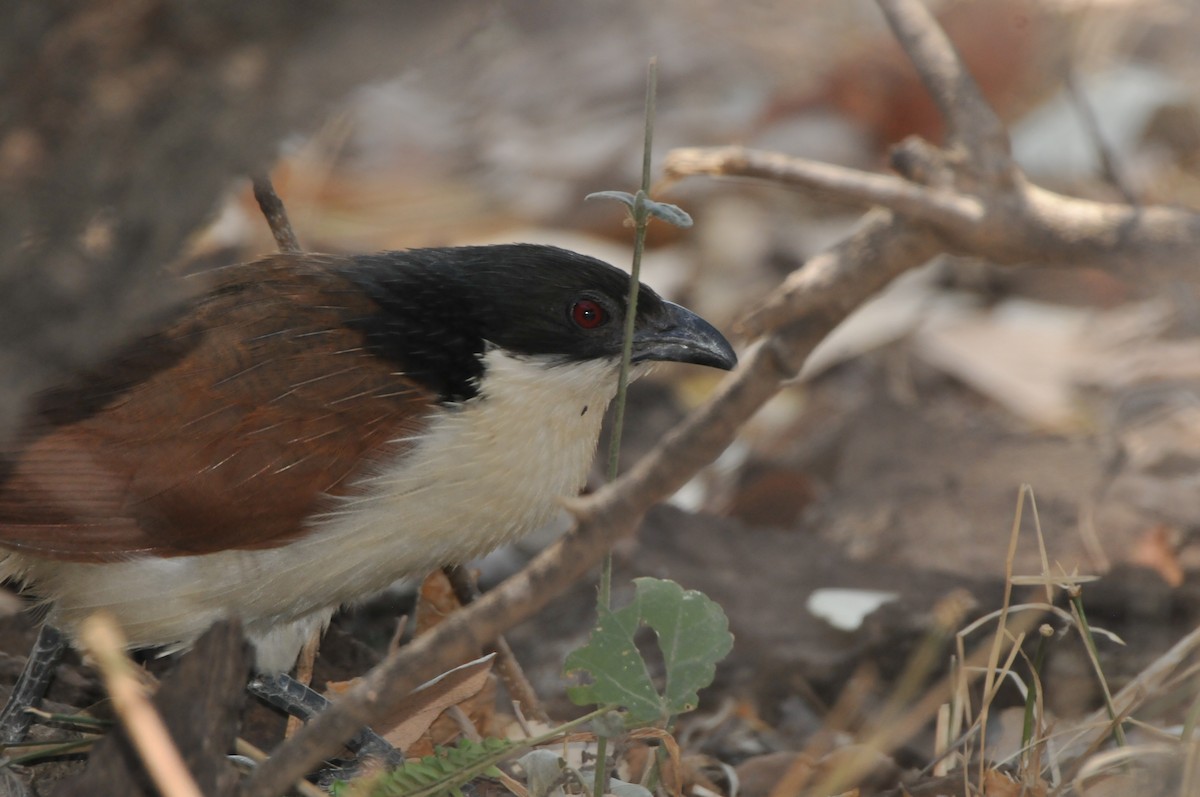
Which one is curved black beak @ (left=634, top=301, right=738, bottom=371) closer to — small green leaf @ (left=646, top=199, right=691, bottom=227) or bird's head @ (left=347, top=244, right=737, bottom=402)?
bird's head @ (left=347, top=244, right=737, bottom=402)

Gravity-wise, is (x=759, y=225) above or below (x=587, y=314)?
below

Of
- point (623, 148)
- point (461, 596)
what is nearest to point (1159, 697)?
point (461, 596)

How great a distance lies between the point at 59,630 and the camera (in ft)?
10.5

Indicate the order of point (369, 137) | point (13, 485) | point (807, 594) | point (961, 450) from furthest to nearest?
1. point (369, 137)
2. point (961, 450)
3. point (807, 594)
4. point (13, 485)

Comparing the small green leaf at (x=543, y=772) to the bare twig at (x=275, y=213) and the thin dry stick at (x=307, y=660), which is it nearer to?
the thin dry stick at (x=307, y=660)

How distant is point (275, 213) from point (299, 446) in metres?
0.86

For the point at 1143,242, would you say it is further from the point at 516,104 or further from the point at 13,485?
the point at 516,104

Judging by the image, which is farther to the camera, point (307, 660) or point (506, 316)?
point (307, 660)

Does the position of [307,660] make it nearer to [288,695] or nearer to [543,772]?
[288,695]

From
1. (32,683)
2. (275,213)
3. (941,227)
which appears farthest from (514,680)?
(941,227)

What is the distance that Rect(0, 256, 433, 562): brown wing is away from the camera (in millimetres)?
2953

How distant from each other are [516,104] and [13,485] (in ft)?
22.3

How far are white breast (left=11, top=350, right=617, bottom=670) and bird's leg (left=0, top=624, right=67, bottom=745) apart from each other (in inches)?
4.5

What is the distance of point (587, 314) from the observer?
337 centimetres
